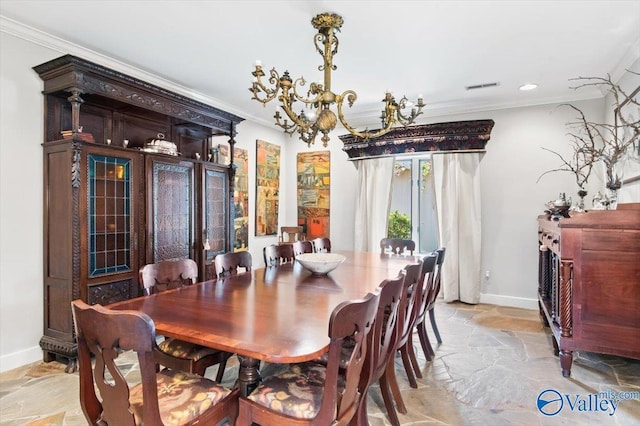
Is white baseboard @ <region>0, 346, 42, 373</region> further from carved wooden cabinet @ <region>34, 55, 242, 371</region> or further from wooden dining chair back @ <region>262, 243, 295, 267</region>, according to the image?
wooden dining chair back @ <region>262, 243, 295, 267</region>

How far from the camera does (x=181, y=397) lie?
1.45 m

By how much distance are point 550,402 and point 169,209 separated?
3.59m

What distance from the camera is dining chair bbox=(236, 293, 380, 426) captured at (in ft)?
4.22

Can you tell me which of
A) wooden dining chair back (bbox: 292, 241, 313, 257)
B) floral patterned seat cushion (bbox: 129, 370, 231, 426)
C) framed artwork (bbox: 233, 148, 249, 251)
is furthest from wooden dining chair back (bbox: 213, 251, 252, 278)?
framed artwork (bbox: 233, 148, 249, 251)

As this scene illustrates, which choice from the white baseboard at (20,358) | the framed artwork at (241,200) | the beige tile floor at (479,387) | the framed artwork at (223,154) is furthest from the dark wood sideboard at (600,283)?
the white baseboard at (20,358)

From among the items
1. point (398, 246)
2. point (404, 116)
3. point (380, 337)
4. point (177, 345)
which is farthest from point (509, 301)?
point (177, 345)

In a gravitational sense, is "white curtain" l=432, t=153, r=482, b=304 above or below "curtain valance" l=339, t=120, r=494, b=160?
below

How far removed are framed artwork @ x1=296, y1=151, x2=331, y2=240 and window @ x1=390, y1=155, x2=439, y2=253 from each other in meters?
1.13

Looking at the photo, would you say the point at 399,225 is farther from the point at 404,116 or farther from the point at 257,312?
the point at 257,312

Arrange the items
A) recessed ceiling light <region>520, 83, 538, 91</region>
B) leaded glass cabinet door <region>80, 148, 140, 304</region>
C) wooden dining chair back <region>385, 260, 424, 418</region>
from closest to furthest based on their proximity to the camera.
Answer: wooden dining chair back <region>385, 260, 424, 418</region>, leaded glass cabinet door <region>80, 148, 140, 304</region>, recessed ceiling light <region>520, 83, 538, 91</region>

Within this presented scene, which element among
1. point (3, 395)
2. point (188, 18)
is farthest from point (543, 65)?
point (3, 395)

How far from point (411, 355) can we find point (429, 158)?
126 inches

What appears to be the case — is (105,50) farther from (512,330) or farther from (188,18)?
(512,330)

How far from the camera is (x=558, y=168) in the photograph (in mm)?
4320
